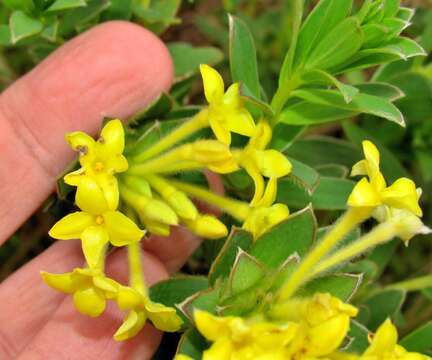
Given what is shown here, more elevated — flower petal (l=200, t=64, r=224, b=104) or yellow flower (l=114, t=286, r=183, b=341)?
flower petal (l=200, t=64, r=224, b=104)

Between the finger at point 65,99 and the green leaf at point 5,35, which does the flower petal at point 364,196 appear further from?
the green leaf at point 5,35

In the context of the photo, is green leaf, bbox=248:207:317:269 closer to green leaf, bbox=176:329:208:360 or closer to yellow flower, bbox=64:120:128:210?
green leaf, bbox=176:329:208:360

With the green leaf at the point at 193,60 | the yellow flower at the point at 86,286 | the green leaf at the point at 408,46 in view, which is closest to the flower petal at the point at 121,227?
the yellow flower at the point at 86,286

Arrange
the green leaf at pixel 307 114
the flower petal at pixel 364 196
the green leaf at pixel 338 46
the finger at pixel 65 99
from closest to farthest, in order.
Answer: the flower petal at pixel 364 196 → the green leaf at pixel 338 46 → the green leaf at pixel 307 114 → the finger at pixel 65 99

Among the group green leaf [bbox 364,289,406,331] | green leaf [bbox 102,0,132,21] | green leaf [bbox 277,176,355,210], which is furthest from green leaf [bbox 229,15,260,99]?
green leaf [bbox 364,289,406,331]

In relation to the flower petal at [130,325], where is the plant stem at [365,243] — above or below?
above

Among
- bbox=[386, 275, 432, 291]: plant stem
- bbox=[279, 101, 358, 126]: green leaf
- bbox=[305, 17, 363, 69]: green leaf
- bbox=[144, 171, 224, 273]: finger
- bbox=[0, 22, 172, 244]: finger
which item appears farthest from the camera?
bbox=[386, 275, 432, 291]: plant stem

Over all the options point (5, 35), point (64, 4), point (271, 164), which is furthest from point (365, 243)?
point (5, 35)
